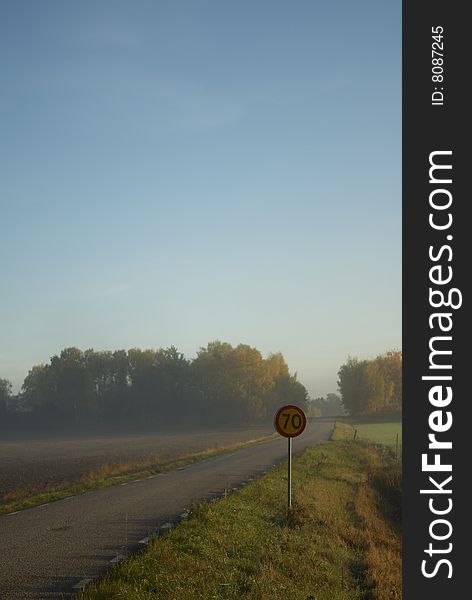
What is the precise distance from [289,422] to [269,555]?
13.0ft

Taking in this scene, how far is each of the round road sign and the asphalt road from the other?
3.45 metres

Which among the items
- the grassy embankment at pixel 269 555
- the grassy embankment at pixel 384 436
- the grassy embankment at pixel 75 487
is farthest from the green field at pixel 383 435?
the grassy embankment at pixel 269 555

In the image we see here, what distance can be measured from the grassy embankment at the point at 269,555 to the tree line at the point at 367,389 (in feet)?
357

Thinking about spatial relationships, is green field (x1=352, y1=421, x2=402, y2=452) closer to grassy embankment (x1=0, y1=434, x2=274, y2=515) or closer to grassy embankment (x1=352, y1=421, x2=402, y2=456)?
grassy embankment (x1=352, y1=421, x2=402, y2=456)

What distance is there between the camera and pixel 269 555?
1216cm

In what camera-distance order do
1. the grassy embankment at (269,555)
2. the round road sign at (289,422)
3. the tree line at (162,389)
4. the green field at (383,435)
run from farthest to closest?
the tree line at (162,389) → the green field at (383,435) → the round road sign at (289,422) → the grassy embankment at (269,555)

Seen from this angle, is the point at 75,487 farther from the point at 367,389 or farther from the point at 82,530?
the point at 367,389

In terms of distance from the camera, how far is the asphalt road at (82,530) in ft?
32.8

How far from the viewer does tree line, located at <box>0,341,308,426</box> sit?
123 m

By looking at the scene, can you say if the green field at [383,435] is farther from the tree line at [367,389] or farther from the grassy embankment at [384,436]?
the tree line at [367,389]

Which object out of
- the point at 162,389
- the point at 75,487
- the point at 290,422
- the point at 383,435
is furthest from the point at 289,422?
the point at 162,389

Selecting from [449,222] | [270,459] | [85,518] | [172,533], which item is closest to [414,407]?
[449,222]

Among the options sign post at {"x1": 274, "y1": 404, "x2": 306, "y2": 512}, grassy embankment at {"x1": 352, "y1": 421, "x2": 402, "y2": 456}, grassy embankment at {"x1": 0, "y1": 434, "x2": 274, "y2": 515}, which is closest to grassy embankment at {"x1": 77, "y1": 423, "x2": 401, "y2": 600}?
sign post at {"x1": 274, "y1": 404, "x2": 306, "y2": 512}

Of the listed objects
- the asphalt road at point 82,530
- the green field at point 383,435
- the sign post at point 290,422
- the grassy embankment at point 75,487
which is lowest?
the green field at point 383,435
